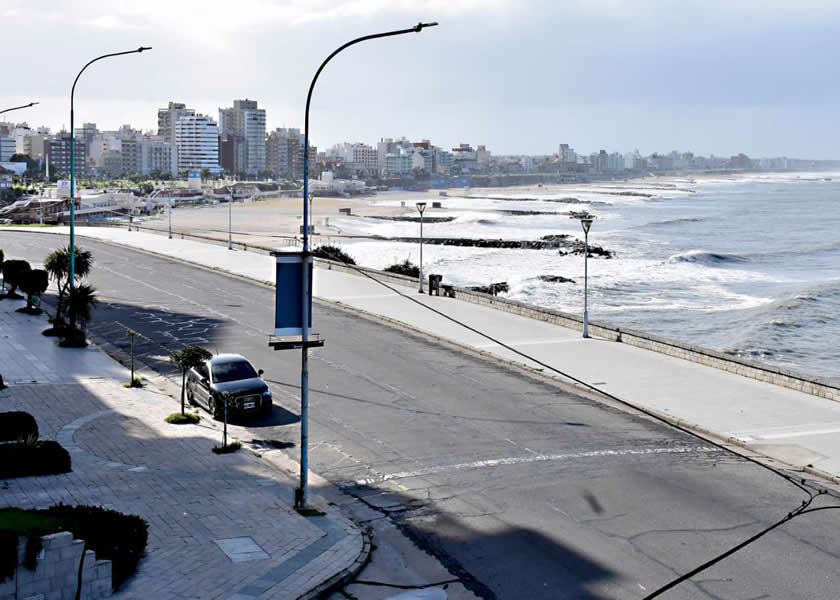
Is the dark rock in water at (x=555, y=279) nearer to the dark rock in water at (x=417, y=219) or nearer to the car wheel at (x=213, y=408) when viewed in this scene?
the car wheel at (x=213, y=408)

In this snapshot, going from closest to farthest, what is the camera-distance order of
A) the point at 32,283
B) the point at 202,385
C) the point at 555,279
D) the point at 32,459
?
the point at 32,459 < the point at 202,385 < the point at 32,283 < the point at 555,279

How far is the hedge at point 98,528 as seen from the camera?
36.4 feet

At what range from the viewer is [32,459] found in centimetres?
1562

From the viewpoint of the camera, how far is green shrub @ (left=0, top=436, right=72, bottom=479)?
606 inches

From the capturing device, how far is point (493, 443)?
60.3 ft

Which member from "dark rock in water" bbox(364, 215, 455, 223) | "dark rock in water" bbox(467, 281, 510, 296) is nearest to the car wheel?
"dark rock in water" bbox(467, 281, 510, 296)

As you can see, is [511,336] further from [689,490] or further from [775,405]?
[689,490]

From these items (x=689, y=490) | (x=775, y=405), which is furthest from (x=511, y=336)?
(x=689, y=490)

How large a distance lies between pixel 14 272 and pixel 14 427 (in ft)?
77.6

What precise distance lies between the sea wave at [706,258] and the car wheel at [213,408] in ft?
197

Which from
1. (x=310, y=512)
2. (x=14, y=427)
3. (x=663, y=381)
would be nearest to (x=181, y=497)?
(x=310, y=512)

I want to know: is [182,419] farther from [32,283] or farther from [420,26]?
[32,283]

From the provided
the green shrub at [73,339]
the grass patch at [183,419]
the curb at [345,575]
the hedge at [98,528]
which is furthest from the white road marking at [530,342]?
the hedge at [98,528]

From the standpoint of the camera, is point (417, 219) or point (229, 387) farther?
point (417, 219)
